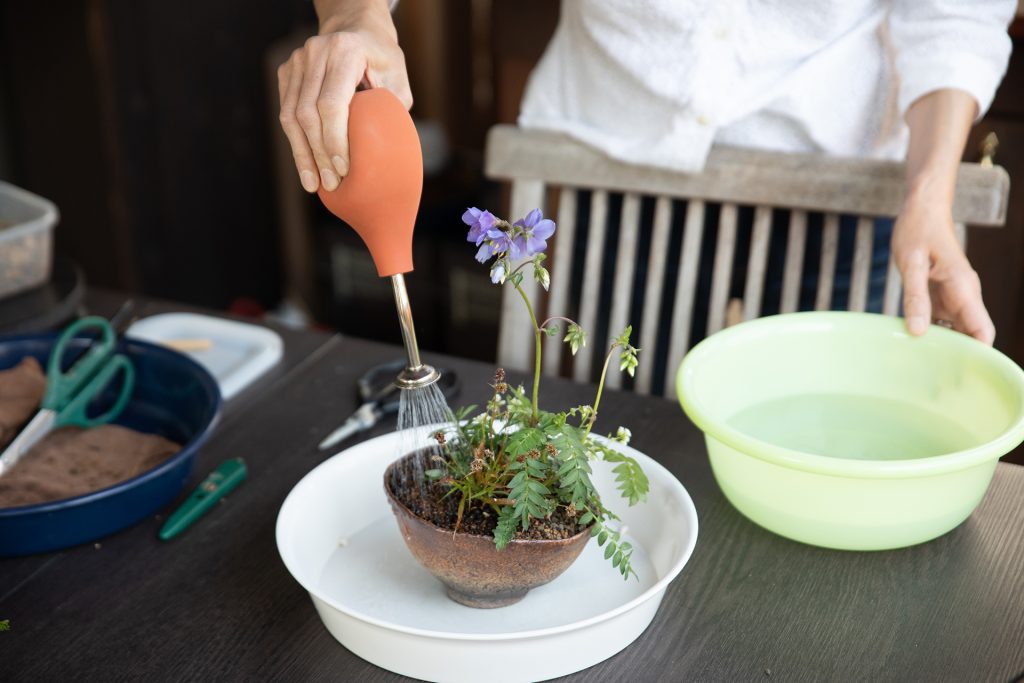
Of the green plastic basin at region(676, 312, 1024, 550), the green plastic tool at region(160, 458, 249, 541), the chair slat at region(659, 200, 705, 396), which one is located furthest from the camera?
the chair slat at region(659, 200, 705, 396)

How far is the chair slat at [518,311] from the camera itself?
131cm

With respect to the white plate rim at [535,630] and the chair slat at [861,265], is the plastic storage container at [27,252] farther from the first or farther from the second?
the chair slat at [861,265]

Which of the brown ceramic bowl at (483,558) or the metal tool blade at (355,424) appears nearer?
the brown ceramic bowl at (483,558)

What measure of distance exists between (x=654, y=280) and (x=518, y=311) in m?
0.18

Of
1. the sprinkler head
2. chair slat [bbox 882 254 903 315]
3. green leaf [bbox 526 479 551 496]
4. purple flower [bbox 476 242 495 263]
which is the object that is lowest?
chair slat [bbox 882 254 903 315]

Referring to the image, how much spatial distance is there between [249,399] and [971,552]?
746 mm

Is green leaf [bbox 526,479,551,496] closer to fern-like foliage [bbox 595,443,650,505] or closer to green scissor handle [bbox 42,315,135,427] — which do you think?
fern-like foliage [bbox 595,443,650,505]

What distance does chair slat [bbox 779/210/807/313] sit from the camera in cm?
122

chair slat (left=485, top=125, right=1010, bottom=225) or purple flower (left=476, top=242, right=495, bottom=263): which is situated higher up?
purple flower (left=476, top=242, right=495, bottom=263)

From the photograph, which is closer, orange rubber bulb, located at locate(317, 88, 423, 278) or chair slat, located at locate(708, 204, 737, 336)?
orange rubber bulb, located at locate(317, 88, 423, 278)

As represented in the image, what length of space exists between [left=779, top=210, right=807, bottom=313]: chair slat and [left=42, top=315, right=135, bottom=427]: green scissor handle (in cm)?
78

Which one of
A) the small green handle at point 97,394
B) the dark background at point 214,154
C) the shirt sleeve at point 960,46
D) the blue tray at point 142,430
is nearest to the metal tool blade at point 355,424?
the blue tray at point 142,430

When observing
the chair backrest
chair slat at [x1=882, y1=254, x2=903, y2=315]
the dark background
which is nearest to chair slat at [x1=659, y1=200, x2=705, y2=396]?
the chair backrest

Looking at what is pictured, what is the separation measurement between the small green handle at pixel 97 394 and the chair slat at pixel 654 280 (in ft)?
2.03
